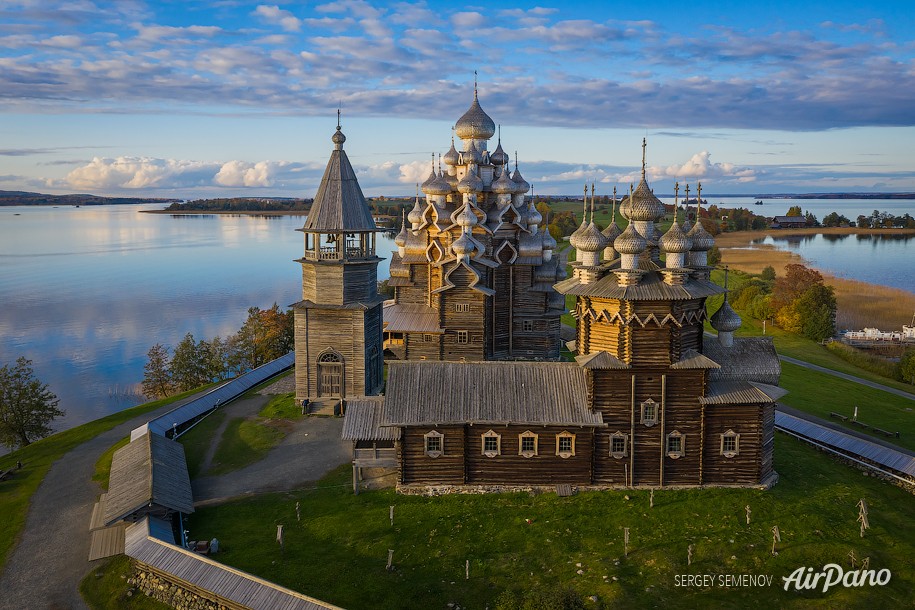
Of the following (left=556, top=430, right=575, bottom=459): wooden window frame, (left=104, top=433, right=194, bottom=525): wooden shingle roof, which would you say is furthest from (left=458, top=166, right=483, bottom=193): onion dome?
(left=104, top=433, right=194, bottom=525): wooden shingle roof

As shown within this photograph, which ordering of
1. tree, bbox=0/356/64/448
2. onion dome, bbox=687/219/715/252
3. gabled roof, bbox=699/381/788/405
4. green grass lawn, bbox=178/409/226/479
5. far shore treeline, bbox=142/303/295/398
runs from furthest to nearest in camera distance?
far shore treeline, bbox=142/303/295/398, tree, bbox=0/356/64/448, green grass lawn, bbox=178/409/226/479, onion dome, bbox=687/219/715/252, gabled roof, bbox=699/381/788/405

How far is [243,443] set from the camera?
2492 centimetres

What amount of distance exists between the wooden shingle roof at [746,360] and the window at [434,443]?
8697 mm

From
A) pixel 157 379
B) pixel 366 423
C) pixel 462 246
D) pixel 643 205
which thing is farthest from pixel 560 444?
pixel 157 379

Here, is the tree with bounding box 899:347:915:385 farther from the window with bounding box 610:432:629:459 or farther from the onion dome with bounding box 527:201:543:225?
the window with bounding box 610:432:629:459

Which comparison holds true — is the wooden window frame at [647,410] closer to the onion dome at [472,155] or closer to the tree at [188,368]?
the onion dome at [472,155]

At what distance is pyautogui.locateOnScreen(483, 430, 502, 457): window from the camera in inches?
798

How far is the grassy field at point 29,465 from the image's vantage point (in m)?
19.0

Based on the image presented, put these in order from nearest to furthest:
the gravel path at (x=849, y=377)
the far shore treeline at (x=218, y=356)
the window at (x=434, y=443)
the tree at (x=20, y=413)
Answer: the window at (x=434, y=443)
the tree at (x=20, y=413)
the gravel path at (x=849, y=377)
the far shore treeline at (x=218, y=356)

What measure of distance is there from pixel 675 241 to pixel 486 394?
7.37m

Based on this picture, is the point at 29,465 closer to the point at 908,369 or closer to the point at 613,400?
the point at 613,400

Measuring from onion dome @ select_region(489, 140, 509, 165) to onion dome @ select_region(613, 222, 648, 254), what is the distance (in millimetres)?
16649

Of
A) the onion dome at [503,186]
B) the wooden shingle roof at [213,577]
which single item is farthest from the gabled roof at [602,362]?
the onion dome at [503,186]

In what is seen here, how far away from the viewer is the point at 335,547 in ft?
57.2
